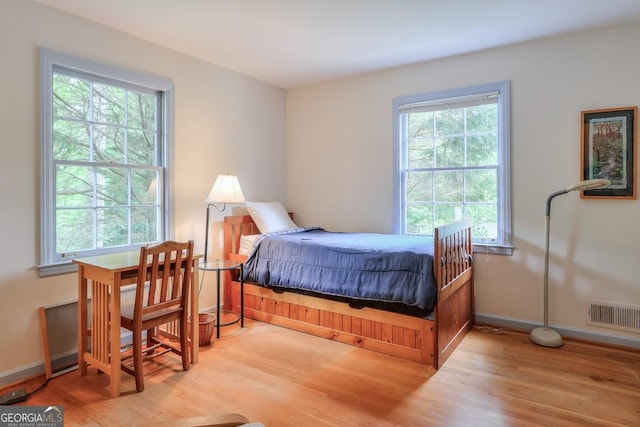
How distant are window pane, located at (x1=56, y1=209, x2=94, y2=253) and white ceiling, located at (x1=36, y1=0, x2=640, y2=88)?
139 centimetres

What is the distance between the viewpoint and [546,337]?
2883 millimetres

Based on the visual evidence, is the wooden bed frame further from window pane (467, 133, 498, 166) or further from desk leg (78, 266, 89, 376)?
desk leg (78, 266, 89, 376)

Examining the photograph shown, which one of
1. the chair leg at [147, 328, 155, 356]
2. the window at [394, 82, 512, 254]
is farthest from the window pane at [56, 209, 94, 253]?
the window at [394, 82, 512, 254]

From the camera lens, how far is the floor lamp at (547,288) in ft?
8.89

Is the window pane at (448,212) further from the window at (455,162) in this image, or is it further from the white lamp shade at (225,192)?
the white lamp shade at (225,192)

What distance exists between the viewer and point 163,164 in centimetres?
324

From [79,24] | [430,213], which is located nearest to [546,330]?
[430,213]

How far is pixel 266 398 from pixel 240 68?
9.92 ft

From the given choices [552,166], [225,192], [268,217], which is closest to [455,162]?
[552,166]

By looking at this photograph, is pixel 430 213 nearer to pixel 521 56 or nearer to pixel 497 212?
pixel 497 212

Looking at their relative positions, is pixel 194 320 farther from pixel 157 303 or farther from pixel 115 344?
pixel 115 344

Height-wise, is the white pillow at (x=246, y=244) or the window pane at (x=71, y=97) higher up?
the window pane at (x=71, y=97)

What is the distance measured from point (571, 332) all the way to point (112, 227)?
371cm

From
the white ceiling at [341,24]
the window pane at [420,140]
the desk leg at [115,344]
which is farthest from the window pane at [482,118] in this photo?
the desk leg at [115,344]
